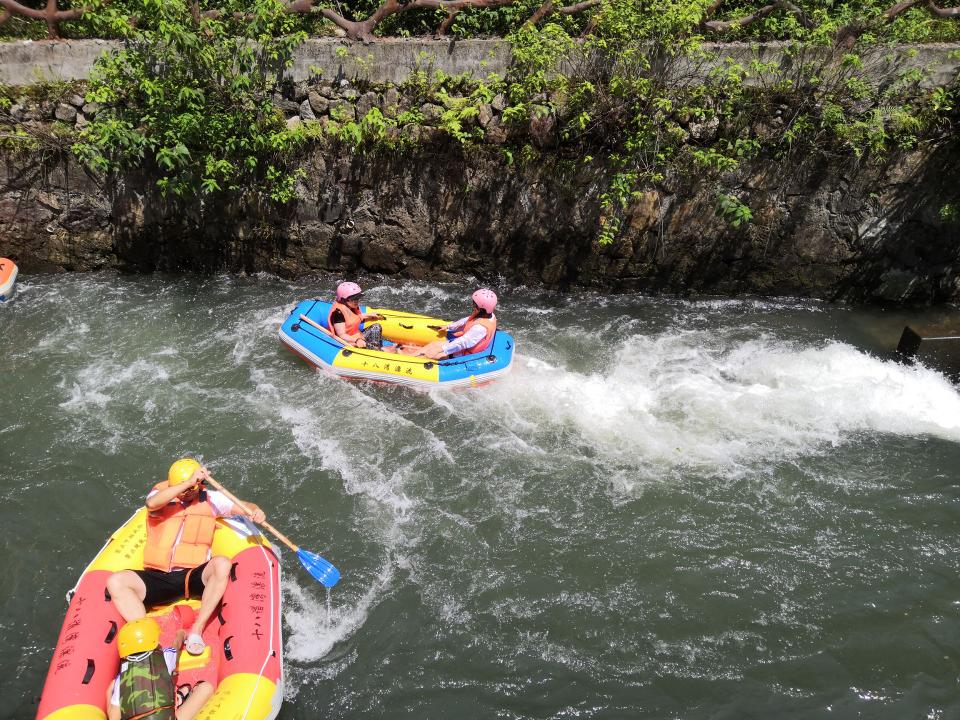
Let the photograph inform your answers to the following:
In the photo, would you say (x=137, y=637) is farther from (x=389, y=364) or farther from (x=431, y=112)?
(x=431, y=112)

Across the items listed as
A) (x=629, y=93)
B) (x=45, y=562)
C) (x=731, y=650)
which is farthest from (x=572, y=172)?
(x=45, y=562)

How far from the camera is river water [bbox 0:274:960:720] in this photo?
4523mm

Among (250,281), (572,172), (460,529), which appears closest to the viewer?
(460,529)

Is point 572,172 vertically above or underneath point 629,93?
underneath

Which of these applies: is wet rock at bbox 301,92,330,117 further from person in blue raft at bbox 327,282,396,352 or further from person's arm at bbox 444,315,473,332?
person's arm at bbox 444,315,473,332

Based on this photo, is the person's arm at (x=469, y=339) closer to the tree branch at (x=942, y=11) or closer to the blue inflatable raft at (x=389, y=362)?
the blue inflatable raft at (x=389, y=362)

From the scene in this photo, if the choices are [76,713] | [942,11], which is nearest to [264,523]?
[76,713]

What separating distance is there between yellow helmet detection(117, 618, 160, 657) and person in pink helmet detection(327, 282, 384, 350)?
4.21m

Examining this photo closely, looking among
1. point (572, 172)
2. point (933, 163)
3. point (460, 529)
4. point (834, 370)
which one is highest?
point (933, 163)

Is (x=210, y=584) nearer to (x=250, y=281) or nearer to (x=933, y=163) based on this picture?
(x=250, y=281)

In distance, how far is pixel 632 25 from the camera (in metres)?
8.55

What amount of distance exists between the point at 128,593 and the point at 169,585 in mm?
321

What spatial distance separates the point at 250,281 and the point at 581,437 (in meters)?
6.06

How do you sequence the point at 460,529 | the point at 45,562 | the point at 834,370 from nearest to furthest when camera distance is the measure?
the point at 45,562, the point at 460,529, the point at 834,370
